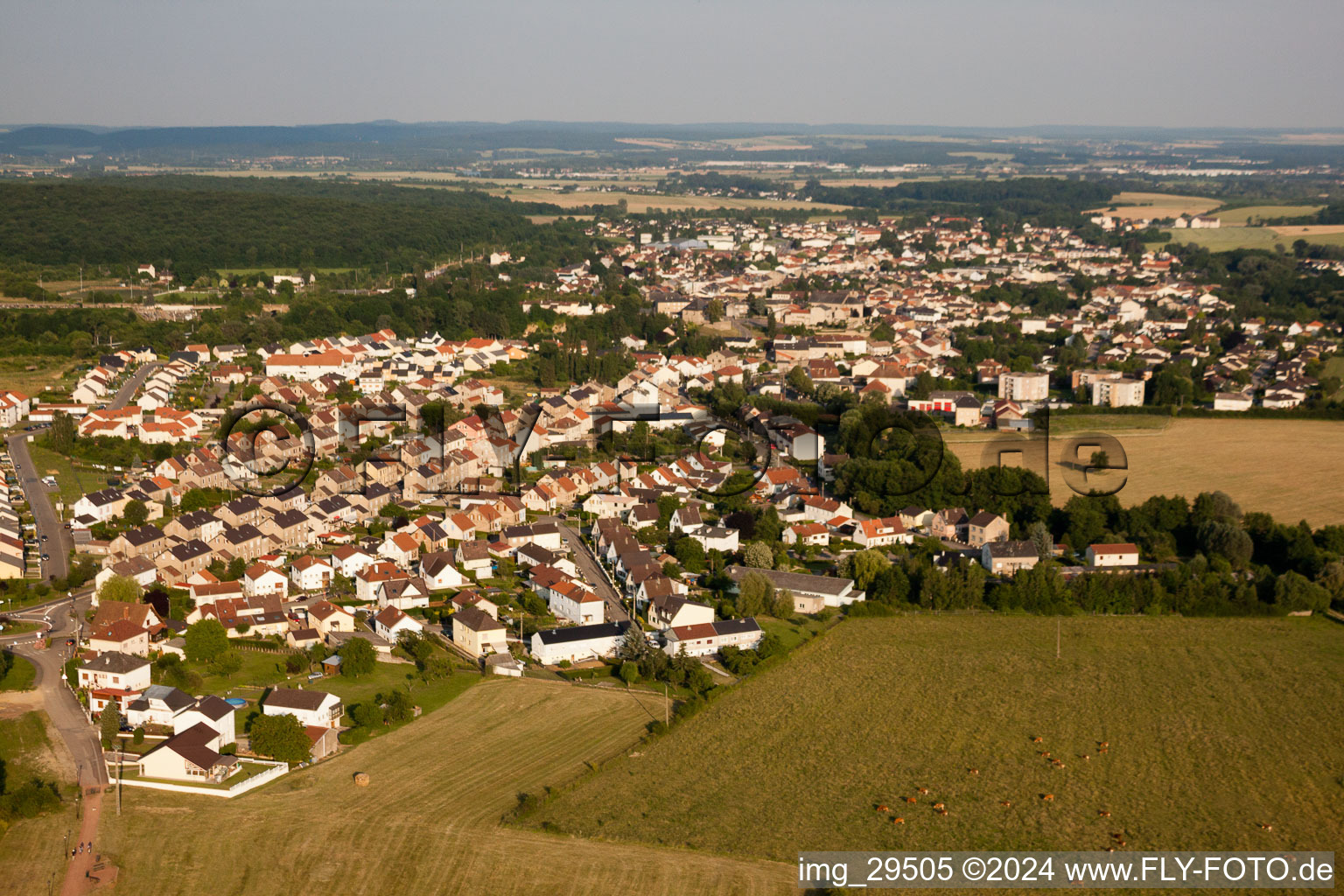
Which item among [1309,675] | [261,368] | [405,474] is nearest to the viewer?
[1309,675]

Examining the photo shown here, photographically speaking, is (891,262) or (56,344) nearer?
(56,344)

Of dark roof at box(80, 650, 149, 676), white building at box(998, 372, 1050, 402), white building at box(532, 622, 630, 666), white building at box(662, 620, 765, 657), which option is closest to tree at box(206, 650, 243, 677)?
dark roof at box(80, 650, 149, 676)

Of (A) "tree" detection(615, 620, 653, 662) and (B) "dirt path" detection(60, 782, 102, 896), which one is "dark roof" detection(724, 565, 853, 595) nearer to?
(A) "tree" detection(615, 620, 653, 662)

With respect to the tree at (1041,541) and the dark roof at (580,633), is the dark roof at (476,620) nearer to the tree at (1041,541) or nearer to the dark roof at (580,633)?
the dark roof at (580,633)

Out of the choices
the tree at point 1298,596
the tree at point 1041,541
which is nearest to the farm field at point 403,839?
the tree at point 1041,541

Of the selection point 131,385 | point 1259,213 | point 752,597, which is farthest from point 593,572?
point 1259,213

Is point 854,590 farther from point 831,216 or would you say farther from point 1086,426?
point 831,216

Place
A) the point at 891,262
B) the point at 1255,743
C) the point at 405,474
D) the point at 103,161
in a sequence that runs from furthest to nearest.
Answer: the point at 103,161, the point at 891,262, the point at 405,474, the point at 1255,743

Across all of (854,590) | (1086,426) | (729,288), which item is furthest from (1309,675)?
(729,288)
